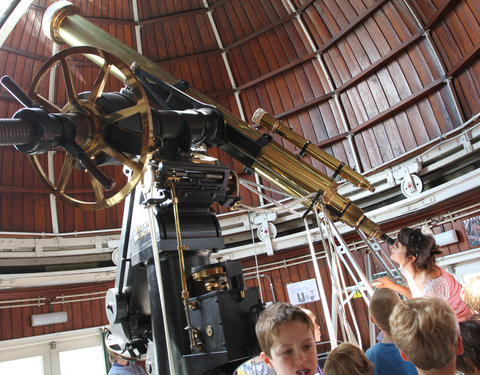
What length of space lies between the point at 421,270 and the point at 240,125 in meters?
1.83

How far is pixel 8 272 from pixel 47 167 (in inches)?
85.4

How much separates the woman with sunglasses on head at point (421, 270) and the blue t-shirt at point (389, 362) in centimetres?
95

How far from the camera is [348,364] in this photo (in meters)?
1.84

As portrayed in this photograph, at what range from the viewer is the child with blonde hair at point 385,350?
2260 mm

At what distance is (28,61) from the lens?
8.25 m

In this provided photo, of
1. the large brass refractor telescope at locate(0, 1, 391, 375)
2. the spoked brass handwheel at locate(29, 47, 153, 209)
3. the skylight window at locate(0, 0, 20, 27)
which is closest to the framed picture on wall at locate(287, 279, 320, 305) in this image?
the large brass refractor telescope at locate(0, 1, 391, 375)

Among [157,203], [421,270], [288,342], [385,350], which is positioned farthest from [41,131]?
[421,270]

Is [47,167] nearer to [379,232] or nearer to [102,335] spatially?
[102,335]

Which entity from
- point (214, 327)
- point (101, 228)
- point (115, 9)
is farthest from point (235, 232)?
point (214, 327)

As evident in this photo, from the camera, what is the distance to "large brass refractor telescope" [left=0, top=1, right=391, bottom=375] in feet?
7.45

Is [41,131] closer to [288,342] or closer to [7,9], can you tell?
[7,9]

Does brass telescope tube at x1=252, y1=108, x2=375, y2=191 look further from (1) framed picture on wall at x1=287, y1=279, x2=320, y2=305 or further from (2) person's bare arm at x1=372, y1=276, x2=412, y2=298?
(1) framed picture on wall at x1=287, y1=279, x2=320, y2=305

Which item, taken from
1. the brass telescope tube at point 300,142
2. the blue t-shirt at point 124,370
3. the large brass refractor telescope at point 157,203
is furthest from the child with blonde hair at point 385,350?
the blue t-shirt at point 124,370

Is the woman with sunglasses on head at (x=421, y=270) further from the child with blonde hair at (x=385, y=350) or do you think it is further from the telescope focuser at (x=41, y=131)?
the telescope focuser at (x=41, y=131)
